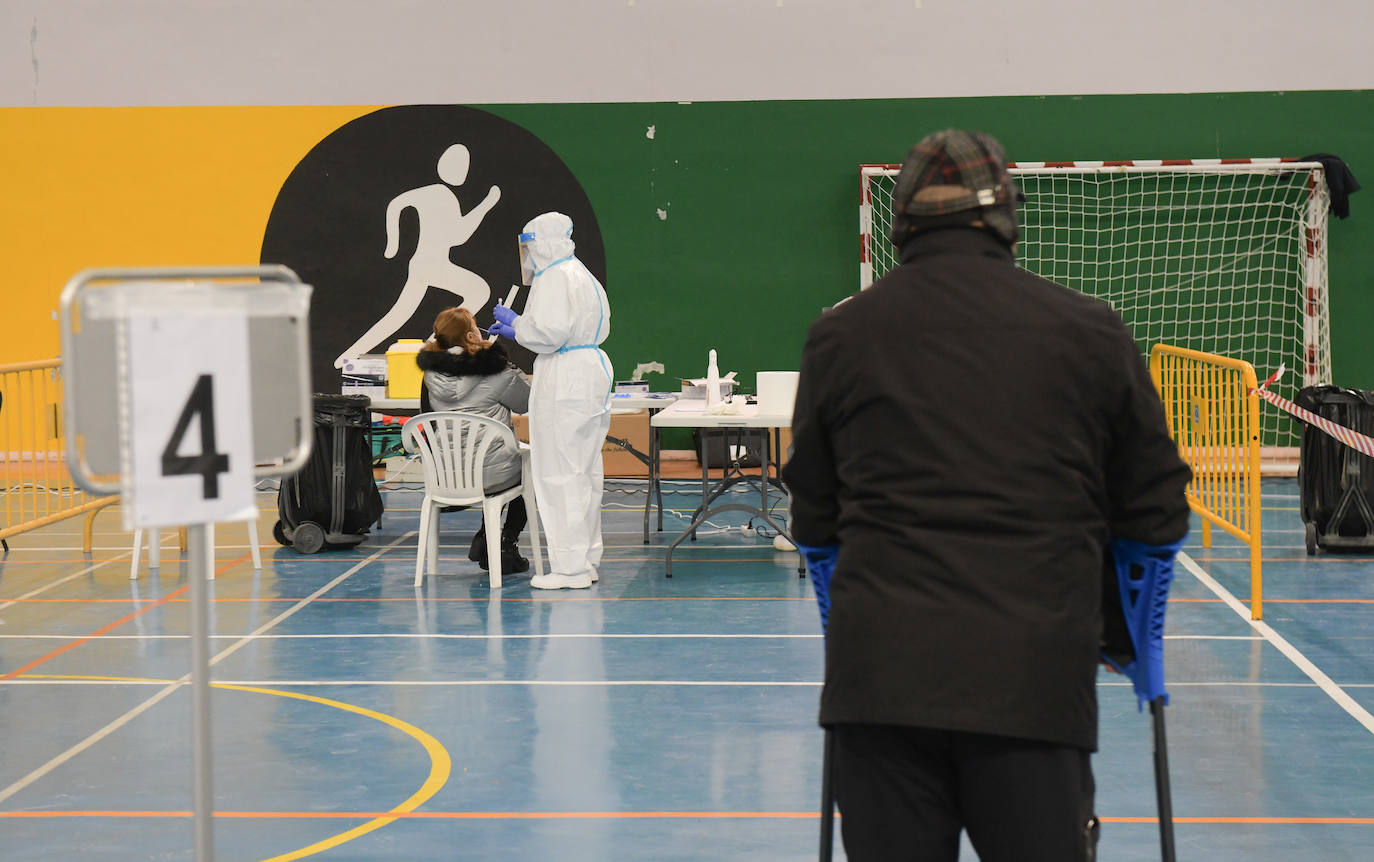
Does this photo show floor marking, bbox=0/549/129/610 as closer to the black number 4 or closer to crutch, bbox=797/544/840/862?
the black number 4

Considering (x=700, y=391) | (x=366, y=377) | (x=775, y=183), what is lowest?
(x=700, y=391)

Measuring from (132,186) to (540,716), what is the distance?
8732 mm

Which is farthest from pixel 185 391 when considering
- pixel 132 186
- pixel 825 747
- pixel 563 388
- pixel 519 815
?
pixel 132 186

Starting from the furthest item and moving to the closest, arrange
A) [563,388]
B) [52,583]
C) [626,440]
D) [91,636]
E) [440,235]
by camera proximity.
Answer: [440,235] → [626,440] → [52,583] → [563,388] → [91,636]

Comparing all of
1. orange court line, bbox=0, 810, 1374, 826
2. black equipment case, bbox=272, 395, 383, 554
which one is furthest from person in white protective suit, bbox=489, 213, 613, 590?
orange court line, bbox=0, 810, 1374, 826

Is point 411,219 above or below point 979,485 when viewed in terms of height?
above

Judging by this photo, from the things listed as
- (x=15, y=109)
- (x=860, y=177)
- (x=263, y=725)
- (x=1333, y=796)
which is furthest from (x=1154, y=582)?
(x=15, y=109)

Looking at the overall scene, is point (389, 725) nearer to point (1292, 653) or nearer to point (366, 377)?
point (1292, 653)

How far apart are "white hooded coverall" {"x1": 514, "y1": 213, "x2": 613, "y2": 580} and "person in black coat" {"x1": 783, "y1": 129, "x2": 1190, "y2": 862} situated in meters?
5.09

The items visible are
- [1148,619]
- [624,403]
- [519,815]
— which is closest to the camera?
[1148,619]

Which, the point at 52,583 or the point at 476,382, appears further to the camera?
the point at 52,583

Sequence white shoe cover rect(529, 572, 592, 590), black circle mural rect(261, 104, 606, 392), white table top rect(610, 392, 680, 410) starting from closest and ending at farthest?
white shoe cover rect(529, 572, 592, 590), white table top rect(610, 392, 680, 410), black circle mural rect(261, 104, 606, 392)

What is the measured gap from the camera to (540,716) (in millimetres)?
5004

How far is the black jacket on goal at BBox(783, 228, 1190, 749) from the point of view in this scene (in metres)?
1.85
